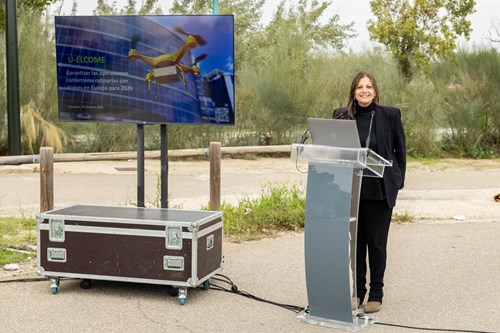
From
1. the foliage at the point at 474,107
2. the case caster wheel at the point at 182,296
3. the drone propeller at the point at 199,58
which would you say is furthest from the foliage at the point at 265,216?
the foliage at the point at 474,107

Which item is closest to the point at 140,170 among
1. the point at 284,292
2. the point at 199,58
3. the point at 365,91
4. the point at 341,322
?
the point at 199,58

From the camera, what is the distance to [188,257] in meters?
7.14

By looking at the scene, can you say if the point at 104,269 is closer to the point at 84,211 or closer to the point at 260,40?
the point at 84,211

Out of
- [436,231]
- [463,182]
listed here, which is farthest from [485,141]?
[436,231]

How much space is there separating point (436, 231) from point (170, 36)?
4.10 m

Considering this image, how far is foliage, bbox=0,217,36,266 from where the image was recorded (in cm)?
863

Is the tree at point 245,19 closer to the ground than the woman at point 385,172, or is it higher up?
higher up

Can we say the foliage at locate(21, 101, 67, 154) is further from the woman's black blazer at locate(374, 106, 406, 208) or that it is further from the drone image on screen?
the woman's black blazer at locate(374, 106, 406, 208)

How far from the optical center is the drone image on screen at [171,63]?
8.45m

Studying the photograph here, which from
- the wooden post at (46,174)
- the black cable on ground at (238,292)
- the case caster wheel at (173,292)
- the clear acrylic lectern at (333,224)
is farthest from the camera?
the wooden post at (46,174)

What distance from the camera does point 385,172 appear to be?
677cm

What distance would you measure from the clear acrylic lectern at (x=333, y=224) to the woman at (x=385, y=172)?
1.07ft

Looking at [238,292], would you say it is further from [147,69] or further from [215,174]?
[215,174]

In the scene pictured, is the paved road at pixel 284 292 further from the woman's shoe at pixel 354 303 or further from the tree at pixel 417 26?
the tree at pixel 417 26
